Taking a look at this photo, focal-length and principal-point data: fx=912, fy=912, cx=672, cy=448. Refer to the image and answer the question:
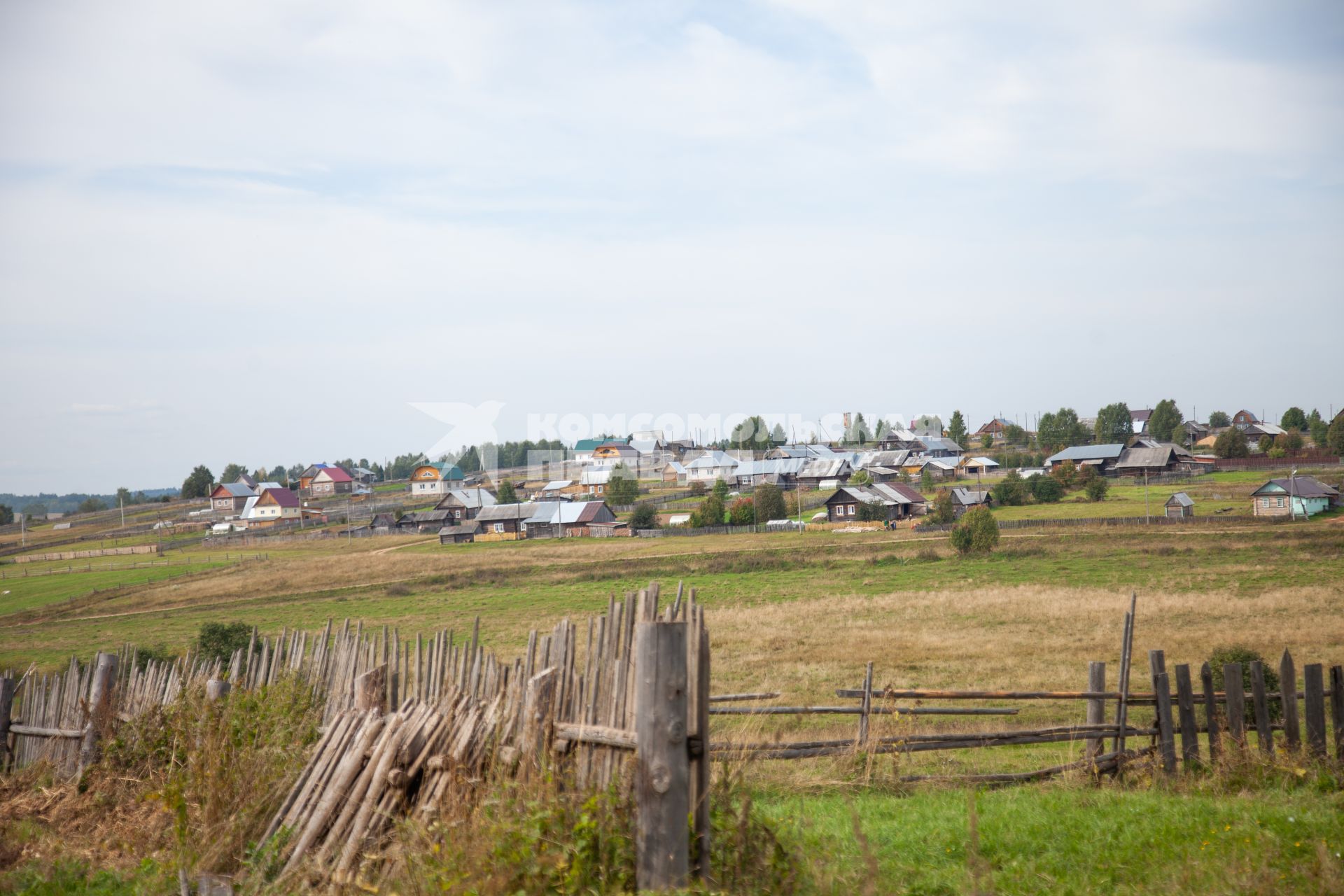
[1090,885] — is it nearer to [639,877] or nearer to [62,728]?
[639,877]

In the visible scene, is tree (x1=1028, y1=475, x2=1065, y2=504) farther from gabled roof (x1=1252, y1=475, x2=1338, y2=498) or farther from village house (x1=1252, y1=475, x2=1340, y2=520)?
gabled roof (x1=1252, y1=475, x2=1338, y2=498)

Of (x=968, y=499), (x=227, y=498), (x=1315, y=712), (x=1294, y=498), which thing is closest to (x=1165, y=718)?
(x=1315, y=712)

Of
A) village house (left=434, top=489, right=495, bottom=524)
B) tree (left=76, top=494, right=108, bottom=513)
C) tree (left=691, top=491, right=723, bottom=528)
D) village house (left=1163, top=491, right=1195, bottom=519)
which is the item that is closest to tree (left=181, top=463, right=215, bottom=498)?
tree (left=76, top=494, right=108, bottom=513)

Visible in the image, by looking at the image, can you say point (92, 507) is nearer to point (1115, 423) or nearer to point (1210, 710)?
point (1115, 423)

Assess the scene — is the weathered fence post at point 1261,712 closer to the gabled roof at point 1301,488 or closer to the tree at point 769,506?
the gabled roof at point 1301,488

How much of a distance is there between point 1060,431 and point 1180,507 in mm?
67146

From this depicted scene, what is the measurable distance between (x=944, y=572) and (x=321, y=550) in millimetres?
51800

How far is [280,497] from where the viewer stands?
353ft

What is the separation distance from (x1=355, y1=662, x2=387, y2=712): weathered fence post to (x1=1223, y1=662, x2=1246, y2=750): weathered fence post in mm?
7969

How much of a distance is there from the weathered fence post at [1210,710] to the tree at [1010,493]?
219 ft

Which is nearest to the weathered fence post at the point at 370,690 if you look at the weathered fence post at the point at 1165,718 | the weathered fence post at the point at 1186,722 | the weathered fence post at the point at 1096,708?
the weathered fence post at the point at 1096,708

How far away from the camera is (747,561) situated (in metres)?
47.9

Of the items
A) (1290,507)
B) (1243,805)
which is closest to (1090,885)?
(1243,805)

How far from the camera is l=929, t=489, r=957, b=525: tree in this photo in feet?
211
